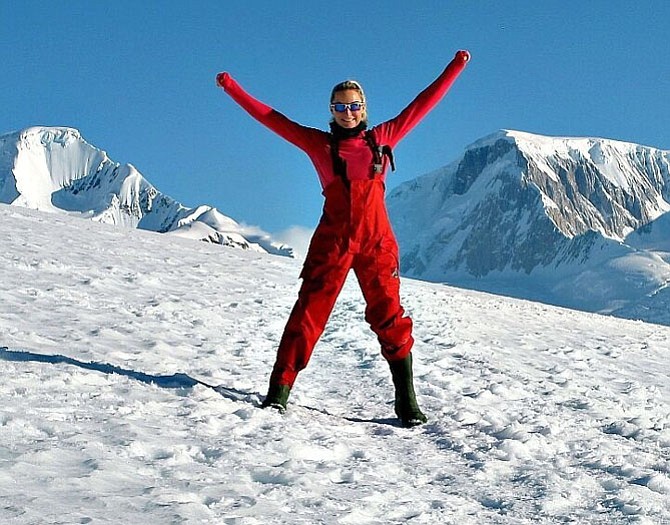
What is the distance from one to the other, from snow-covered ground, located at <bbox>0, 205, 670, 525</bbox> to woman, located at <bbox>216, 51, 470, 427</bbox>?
0.37 m

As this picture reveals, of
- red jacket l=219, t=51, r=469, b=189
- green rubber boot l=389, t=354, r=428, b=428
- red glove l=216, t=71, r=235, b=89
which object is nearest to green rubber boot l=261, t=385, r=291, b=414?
green rubber boot l=389, t=354, r=428, b=428

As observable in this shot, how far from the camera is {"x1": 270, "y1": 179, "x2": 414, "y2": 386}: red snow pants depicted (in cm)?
505

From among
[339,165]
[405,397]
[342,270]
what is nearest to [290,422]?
[405,397]

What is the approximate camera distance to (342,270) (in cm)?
507

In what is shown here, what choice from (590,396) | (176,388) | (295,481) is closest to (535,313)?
(590,396)

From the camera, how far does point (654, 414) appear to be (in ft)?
19.2

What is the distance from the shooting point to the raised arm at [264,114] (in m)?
5.25

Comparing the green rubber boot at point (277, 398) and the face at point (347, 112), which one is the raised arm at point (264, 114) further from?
the green rubber boot at point (277, 398)

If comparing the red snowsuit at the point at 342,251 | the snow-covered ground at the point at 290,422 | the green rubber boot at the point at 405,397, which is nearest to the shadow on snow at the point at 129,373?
the snow-covered ground at the point at 290,422

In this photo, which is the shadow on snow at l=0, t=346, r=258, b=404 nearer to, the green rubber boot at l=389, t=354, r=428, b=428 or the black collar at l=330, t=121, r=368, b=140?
the green rubber boot at l=389, t=354, r=428, b=428

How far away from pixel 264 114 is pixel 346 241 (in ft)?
3.36

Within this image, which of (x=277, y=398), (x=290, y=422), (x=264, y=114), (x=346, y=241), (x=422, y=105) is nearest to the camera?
(x=290, y=422)

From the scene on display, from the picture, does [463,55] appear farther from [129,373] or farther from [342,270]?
[129,373]

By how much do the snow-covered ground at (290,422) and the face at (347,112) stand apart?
1850mm
